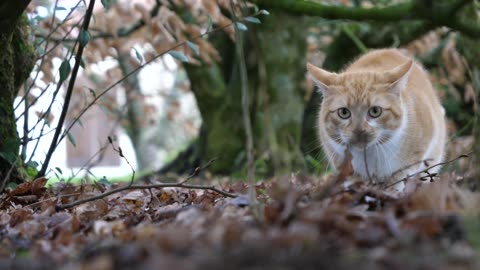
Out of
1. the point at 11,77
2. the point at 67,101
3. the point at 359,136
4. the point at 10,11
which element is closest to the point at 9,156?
the point at 67,101

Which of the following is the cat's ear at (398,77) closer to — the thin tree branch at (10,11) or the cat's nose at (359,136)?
the cat's nose at (359,136)

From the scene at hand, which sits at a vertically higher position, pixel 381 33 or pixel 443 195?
pixel 381 33

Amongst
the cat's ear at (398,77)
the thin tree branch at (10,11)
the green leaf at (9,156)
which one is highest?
the thin tree branch at (10,11)

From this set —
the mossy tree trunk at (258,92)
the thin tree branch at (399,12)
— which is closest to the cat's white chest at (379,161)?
the thin tree branch at (399,12)

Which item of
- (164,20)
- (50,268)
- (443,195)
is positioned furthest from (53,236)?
(164,20)

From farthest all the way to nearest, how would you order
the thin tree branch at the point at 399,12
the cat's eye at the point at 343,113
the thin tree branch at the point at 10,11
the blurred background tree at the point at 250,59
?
the blurred background tree at the point at 250,59
the cat's eye at the point at 343,113
the thin tree branch at the point at 10,11
the thin tree branch at the point at 399,12

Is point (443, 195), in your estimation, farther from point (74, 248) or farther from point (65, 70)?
point (65, 70)

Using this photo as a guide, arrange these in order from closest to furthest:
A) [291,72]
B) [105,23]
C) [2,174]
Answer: [2,174] < [105,23] < [291,72]

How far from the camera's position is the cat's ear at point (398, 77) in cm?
400

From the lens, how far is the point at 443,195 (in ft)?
6.84

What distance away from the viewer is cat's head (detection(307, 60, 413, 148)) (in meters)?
4.01

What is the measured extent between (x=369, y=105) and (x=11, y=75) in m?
2.29

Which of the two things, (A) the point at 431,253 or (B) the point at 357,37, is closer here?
(A) the point at 431,253

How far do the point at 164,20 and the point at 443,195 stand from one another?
4098 mm
